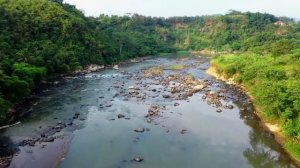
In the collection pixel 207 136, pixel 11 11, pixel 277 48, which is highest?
pixel 11 11

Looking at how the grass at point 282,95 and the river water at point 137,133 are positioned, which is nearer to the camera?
the river water at point 137,133

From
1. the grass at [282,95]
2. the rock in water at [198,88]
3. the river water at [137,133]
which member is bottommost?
the river water at [137,133]

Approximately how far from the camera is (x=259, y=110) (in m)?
43.6

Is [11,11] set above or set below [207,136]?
above

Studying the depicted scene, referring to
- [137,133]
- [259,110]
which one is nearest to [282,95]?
[259,110]

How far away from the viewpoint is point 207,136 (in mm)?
35219

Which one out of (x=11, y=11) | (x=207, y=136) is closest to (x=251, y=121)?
(x=207, y=136)

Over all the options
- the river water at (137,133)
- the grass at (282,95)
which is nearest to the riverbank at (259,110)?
the grass at (282,95)

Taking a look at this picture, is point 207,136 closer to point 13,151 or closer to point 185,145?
point 185,145

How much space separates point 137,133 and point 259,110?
1694 centimetres

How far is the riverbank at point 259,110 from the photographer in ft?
104

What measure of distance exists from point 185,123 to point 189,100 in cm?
1033

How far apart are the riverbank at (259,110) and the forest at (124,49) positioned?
0.30m

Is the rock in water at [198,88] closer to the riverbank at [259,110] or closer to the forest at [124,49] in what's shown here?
the riverbank at [259,110]
